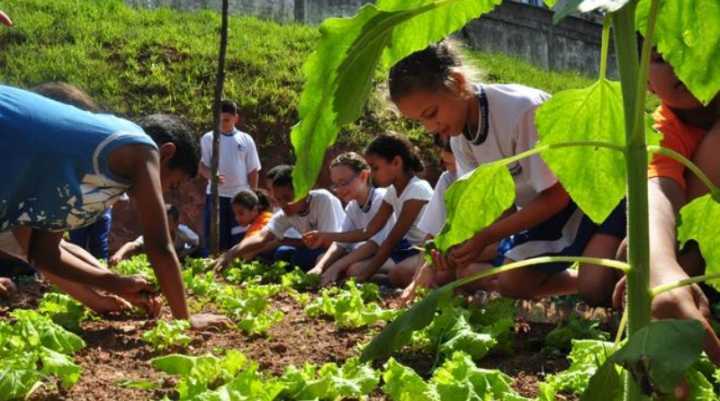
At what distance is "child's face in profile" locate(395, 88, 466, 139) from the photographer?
3266 mm

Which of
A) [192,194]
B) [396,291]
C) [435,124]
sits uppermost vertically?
[435,124]

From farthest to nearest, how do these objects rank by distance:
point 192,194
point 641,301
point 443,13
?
point 192,194 < point 443,13 < point 641,301

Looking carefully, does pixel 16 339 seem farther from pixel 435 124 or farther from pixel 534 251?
pixel 534 251

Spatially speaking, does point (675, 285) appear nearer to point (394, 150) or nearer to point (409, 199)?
point (409, 199)

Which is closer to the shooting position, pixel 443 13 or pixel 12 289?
pixel 443 13

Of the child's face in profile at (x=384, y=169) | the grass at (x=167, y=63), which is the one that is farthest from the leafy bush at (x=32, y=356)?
the grass at (x=167, y=63)

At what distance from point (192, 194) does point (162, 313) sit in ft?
27.4

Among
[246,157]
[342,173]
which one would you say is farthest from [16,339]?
[246,157]

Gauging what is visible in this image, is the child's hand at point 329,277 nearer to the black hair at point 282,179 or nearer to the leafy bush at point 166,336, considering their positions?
the black hair at point 282,179

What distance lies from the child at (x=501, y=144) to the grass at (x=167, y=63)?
865cm

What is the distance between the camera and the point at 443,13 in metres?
1.16

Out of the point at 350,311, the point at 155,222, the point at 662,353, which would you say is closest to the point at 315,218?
the point at 350,311

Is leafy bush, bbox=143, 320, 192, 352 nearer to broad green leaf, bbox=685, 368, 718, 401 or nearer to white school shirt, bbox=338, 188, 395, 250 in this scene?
broad green leaf, bbox=685, 368, 718, 401

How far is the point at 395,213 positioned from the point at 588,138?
4.99 m
